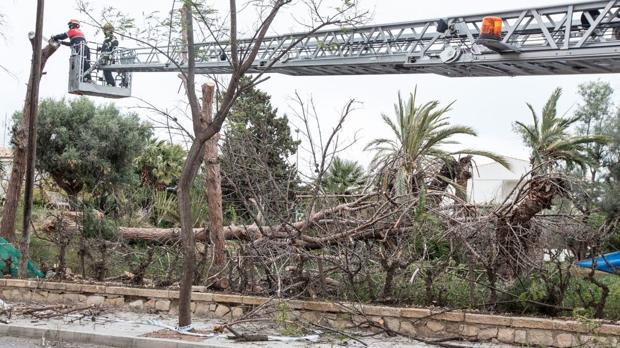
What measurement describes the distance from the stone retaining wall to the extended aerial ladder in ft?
11.5

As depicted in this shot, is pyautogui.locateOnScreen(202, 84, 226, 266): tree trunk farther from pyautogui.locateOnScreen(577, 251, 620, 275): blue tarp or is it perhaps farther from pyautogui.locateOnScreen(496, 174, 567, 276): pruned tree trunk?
pyautogui.locateOnScreen(577, 251, 620, 275): blue tarp

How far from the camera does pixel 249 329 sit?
991cm

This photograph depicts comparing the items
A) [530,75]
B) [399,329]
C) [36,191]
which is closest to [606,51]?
[530,75]

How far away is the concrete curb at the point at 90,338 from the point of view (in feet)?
29.4

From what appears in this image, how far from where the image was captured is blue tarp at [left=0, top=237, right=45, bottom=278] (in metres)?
13.8

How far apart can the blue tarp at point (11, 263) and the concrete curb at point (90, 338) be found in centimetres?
379

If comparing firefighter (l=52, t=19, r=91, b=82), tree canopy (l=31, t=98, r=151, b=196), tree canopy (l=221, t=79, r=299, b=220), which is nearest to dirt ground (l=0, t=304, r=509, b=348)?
tree canopy (l=221, t=79, r=299, b=220)

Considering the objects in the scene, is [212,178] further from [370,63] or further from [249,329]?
[370,63]

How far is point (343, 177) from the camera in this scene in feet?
59.0

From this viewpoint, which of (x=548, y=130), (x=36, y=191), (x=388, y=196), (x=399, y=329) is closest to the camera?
(x=399, y=329)

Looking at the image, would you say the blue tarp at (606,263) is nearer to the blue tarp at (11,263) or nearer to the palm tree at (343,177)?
the palm tree at (343,177)

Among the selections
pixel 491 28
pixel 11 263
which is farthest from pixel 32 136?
pixel 491 28

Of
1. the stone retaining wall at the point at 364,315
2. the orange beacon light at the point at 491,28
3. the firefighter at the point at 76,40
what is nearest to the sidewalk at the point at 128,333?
the stone retaining wall at the point at 364,315

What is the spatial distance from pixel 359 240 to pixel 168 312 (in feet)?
9.81
